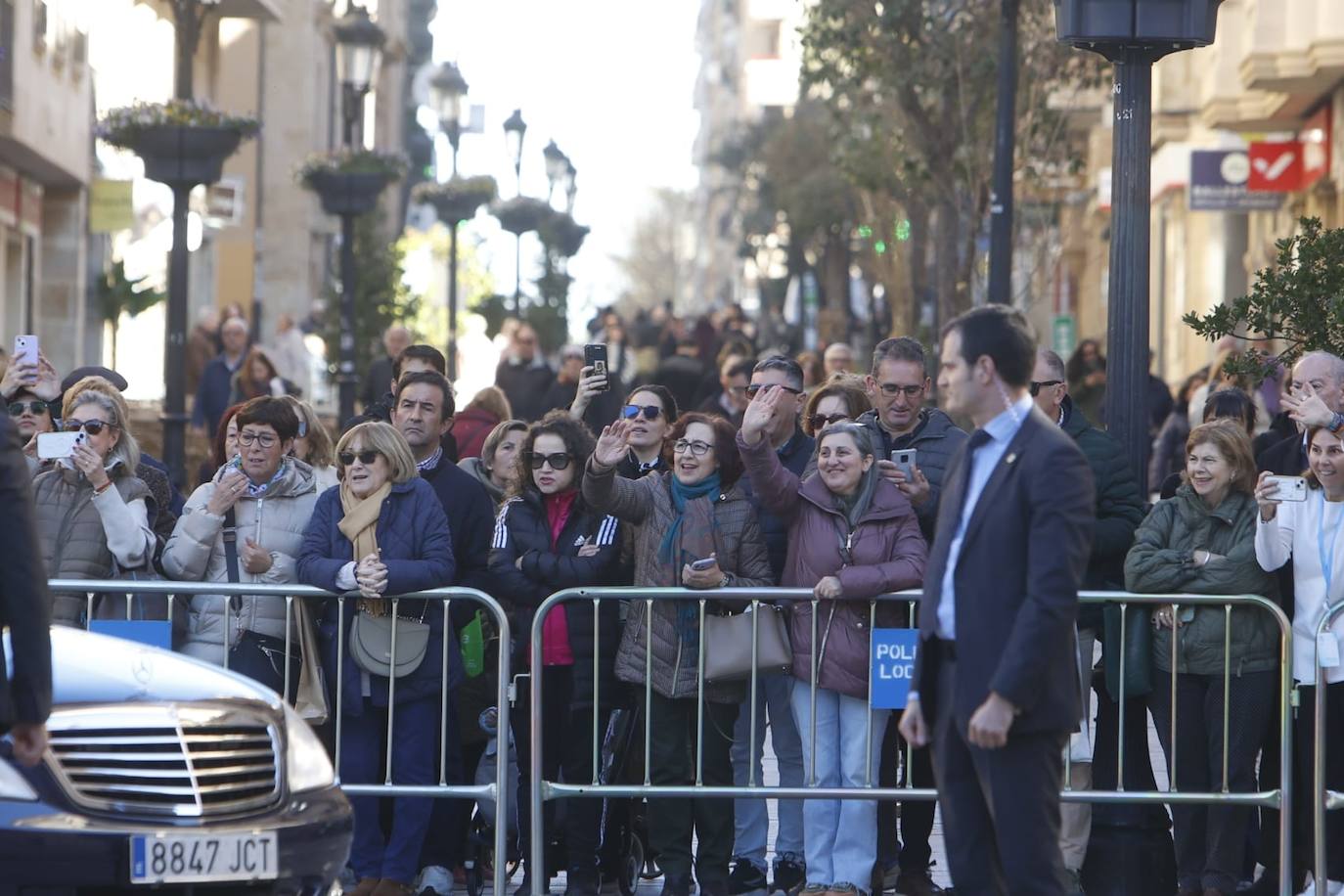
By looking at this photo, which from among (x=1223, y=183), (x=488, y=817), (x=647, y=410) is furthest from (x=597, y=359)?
(x=1223, y=183)

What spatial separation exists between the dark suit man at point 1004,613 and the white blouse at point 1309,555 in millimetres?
2510

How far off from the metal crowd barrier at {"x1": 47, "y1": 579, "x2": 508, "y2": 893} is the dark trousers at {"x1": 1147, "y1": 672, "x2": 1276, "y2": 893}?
2500 millimetres

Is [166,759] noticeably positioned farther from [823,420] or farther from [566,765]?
[823,420]

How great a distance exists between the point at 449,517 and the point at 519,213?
24.0m

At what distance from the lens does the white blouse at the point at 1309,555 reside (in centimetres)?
880

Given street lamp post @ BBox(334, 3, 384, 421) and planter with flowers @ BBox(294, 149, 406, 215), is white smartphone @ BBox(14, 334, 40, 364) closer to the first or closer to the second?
street lamp post @ BBox(334, 3, 384, 421)

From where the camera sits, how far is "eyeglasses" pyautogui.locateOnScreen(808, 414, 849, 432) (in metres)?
10.0

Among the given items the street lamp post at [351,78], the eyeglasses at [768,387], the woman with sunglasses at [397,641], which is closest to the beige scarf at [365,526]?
the woman with sunglasses at [397,641]

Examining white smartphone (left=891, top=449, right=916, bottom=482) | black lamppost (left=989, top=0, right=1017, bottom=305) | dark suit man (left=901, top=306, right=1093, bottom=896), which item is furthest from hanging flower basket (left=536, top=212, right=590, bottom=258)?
dark suit man (left=901, top=306, right=1093, bottom=896)

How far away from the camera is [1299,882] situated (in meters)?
9.04

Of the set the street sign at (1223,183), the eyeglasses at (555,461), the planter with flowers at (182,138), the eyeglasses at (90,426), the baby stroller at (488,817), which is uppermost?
the street sign at (1223,183)

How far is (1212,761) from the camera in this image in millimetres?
9055

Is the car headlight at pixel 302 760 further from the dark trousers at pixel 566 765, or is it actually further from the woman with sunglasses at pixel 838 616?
the woman with sunglasses at pixel 838 616

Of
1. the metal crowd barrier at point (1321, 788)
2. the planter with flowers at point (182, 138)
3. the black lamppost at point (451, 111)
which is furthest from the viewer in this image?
the black lamppost at point (451, 111)
